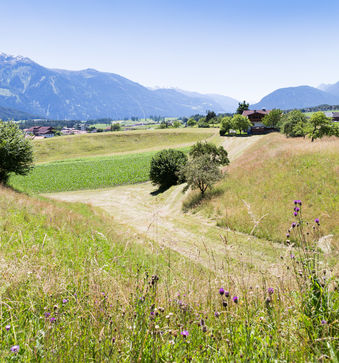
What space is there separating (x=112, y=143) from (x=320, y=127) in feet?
278

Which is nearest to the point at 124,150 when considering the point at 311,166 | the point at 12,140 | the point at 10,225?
the point at 12,140

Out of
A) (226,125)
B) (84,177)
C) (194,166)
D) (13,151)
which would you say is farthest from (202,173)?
(226,125)

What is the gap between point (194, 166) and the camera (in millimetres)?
29844

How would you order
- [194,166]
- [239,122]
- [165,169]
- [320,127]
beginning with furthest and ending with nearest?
1. [239,122]
2. [320,127]
3. [165,169]
4. [194,166]

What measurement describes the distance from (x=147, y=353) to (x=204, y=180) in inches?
1045

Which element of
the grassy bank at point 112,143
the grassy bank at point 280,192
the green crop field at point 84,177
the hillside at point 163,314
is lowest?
the green crop field at point 84,177

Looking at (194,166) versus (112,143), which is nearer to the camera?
(194,166)

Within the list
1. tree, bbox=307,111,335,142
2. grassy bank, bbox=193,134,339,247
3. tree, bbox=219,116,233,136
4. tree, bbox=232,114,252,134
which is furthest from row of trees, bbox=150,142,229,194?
tree, bbox=219,116,233,136

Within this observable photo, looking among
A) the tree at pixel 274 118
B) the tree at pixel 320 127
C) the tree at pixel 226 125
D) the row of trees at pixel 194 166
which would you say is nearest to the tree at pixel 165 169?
the row of trees at pixel 194 166

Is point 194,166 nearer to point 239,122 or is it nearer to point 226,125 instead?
point 239,122

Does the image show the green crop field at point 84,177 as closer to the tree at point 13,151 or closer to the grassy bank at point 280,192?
the tree at point 13,151

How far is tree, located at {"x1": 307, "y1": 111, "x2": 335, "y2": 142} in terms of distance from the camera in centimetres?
5709

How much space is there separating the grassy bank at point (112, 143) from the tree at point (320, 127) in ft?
178

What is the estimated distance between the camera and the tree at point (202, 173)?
93.8 ft
